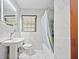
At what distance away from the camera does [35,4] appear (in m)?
2.11

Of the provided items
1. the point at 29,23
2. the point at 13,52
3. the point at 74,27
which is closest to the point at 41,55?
the point at 13,52

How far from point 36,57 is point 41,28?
73 centimetres

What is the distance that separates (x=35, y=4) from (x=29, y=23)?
501mm

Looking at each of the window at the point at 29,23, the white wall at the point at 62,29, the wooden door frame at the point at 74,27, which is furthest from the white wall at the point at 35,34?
the wooden door frame at the point at 74,27

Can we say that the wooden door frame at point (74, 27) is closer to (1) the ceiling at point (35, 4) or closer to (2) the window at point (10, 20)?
(1) the ceiling at point (35, 4)

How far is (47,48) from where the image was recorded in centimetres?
207

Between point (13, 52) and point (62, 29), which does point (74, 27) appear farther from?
point (13, 52)

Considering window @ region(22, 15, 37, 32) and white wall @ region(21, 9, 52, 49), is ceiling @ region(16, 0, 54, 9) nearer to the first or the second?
white wall @ region(21, 9, 52, 49)

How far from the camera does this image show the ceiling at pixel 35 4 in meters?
2.04

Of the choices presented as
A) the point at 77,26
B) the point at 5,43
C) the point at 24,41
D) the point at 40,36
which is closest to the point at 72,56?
the point at 77,26

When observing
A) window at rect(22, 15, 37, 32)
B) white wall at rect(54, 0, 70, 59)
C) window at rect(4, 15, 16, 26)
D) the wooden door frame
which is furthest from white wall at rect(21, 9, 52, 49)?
the wooden door frame

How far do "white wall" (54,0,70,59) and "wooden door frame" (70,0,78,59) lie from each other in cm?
7

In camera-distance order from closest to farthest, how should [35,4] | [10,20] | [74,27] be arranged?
[74,27] < [10,20] < [35,4]

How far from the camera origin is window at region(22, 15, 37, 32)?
2.03 m
